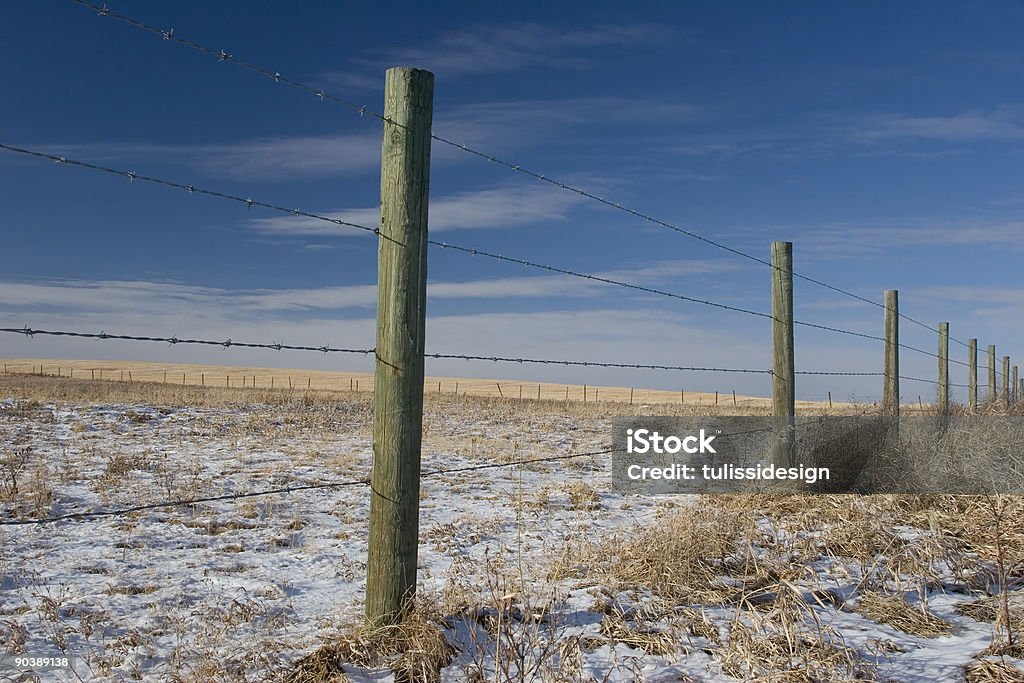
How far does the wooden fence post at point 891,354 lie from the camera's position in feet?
35.1

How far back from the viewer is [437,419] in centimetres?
2066

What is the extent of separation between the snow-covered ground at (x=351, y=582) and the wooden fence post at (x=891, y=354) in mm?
4109

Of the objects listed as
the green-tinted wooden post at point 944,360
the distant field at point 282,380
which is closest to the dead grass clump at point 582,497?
the green-tinted wooden post at point 944,360

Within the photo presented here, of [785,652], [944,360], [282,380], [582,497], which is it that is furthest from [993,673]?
[282,380]

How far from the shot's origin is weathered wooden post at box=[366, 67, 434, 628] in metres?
3.90

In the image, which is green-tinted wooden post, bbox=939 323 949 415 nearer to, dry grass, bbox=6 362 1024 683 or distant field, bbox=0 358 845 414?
dry grass, bbox=6 362 1024 683

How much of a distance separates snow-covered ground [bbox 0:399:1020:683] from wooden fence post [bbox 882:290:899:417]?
411 cm

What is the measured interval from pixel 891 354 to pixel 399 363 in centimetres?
955

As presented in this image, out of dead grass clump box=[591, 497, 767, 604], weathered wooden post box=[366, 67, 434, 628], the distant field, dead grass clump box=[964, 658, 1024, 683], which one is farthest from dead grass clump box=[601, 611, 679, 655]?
the distant field

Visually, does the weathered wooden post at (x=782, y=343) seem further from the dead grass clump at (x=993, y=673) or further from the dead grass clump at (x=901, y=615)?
the dead grass clump at (x=993, y=673)

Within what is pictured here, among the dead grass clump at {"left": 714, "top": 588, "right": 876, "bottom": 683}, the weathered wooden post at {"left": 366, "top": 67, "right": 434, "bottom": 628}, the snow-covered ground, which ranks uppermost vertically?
the weathered wooden post at {"left": 366, "top": 67, "right": 434, "bottom": 628}

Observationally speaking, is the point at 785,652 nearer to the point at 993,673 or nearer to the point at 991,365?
the point at 993,673

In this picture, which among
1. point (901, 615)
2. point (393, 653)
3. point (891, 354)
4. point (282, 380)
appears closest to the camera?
point (393, 653)

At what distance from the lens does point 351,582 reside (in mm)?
6160
